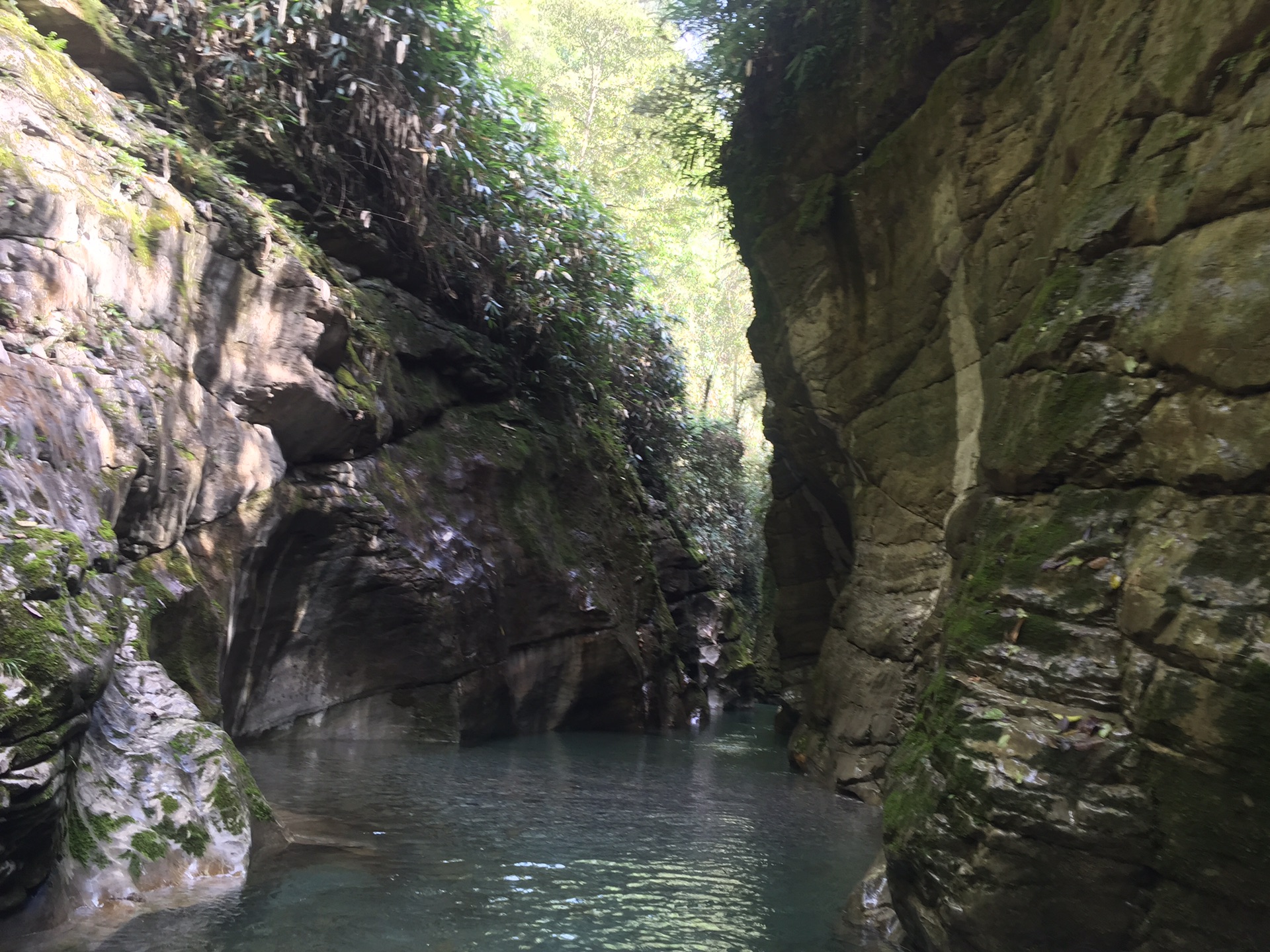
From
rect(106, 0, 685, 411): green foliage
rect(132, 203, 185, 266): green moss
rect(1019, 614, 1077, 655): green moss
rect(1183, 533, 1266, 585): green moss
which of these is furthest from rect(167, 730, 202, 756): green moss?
rect(106, 0, 685, 411): green foliage

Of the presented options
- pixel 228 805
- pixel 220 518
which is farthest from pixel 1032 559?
pixel 220 518

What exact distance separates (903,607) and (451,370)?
6.97 meters

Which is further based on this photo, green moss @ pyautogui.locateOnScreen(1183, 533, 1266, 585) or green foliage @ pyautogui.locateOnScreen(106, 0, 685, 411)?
green foliage @ pyautogui.locateOnScreen(106, 0, 685, 411)

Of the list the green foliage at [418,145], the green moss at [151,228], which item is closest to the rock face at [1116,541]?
the green moss at [151,228]

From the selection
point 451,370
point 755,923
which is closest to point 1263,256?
point 755,923

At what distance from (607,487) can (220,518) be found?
8.21 m

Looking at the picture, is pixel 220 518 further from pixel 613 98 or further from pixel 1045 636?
pixel 613 98

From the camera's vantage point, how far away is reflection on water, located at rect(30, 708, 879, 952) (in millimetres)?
4062

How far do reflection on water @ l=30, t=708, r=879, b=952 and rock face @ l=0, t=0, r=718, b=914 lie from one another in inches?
22.2

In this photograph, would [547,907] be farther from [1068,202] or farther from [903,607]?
[903,607]

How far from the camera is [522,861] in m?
5.41

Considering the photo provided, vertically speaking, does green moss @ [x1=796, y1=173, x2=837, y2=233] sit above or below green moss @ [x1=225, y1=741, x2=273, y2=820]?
above

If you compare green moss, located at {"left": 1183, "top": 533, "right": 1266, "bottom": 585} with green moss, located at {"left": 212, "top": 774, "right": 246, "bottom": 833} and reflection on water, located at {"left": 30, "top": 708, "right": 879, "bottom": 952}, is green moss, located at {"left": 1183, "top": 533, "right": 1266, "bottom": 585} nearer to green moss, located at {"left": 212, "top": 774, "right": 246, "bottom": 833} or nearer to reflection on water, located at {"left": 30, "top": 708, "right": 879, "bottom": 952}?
reflection on water, located at {"left": 30, "top": 708, "right": 879, "bottom": 952}

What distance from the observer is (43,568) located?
3684mm
